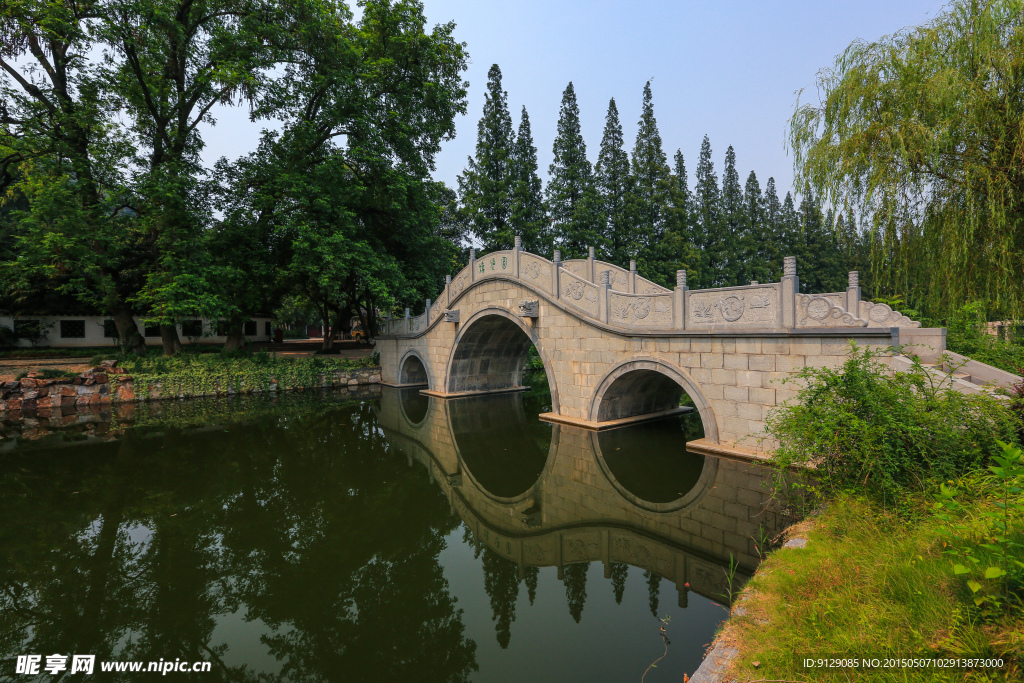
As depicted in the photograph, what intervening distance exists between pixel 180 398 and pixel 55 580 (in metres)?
12.6

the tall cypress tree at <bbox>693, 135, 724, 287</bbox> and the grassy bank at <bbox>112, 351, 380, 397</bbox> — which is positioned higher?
the tall cypress tree at <bbox>693, 135, 724, 287</bbox>

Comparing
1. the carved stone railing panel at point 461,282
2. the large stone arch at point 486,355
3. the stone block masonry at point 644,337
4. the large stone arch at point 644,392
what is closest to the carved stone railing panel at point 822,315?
the stone block masonry at point 644,337

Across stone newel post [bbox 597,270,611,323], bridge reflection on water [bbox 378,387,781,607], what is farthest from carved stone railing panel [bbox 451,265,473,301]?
stone newel post [bbox 597,270,611,323]

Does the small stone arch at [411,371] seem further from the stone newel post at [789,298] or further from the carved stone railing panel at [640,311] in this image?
the stone newel post at [789,298]

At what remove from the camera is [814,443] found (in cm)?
436

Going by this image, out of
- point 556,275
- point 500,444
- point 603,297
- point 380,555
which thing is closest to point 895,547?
point 380,555

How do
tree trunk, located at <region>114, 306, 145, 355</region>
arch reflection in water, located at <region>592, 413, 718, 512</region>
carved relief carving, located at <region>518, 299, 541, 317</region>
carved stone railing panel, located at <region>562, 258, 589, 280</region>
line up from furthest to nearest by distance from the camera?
tree trunk, located at <region>114, 306, 145, 355</region> → carved stone railing panel, located at <region>562, 258, 589, 280</region> → carved relief carving, located at <region>518, 299, 541, 317</region> → arch reflection in water, located at <region>592, 413, 718, 512</region>

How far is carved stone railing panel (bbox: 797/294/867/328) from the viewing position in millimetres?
6023

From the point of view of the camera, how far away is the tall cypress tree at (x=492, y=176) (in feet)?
68.6

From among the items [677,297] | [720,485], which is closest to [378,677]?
[720,485]

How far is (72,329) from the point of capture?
22.0 m

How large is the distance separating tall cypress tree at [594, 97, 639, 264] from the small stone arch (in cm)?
1016

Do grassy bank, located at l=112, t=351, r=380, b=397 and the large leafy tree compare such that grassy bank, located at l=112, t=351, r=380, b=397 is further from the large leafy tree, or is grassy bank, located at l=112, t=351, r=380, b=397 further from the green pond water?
the green pond water

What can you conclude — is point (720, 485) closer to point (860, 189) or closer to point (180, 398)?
point (860, 189)
